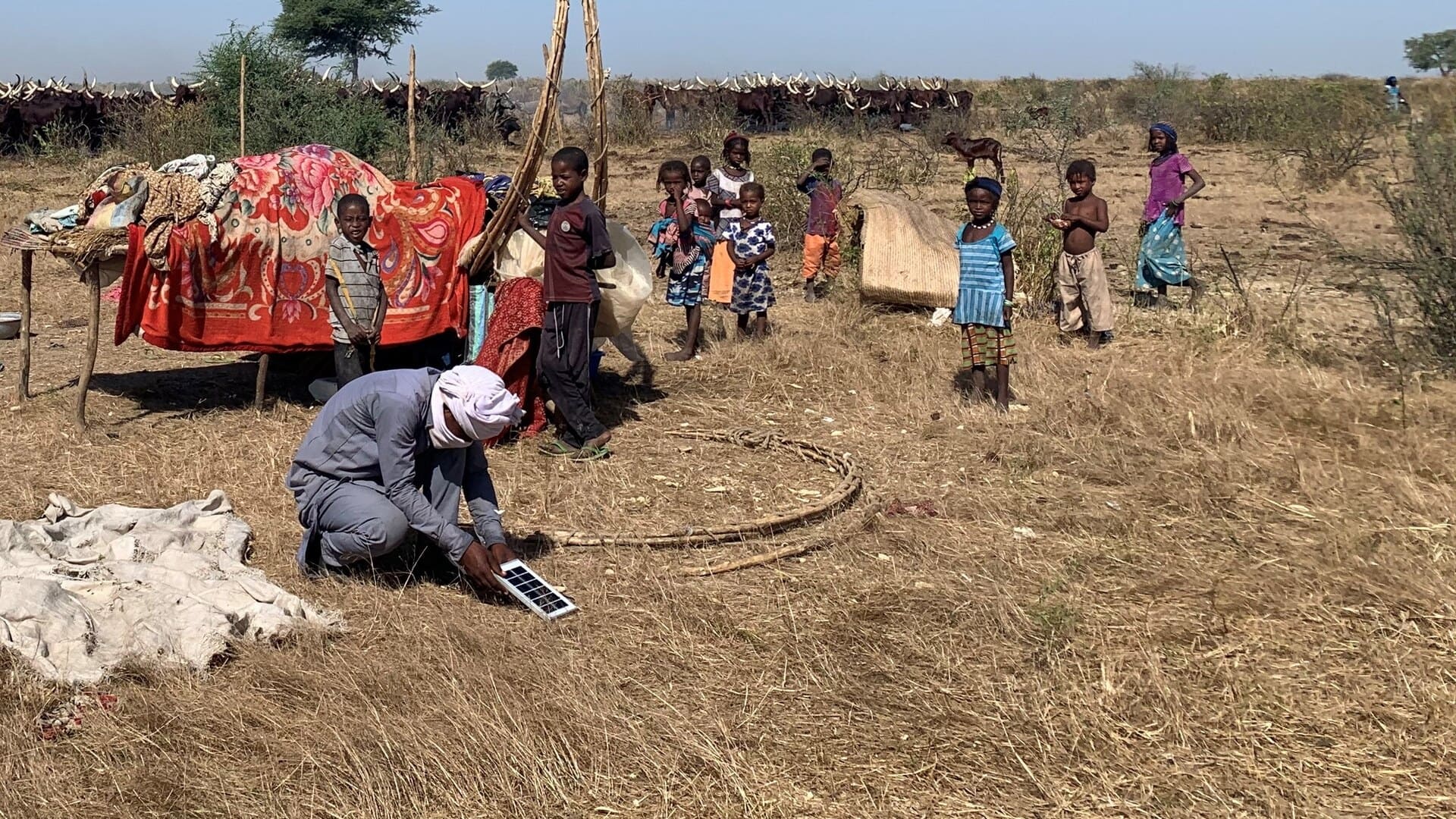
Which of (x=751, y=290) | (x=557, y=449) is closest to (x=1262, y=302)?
(x=751, y=290)

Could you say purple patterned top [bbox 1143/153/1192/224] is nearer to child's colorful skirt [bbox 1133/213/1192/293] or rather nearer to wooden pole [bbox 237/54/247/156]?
child's colorful skirt [bbox 1133/213/1192/293]

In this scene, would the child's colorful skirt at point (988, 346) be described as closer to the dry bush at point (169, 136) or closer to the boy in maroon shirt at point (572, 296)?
the boy in maroon shirt at point (572, 296)

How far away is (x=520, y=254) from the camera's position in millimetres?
5887

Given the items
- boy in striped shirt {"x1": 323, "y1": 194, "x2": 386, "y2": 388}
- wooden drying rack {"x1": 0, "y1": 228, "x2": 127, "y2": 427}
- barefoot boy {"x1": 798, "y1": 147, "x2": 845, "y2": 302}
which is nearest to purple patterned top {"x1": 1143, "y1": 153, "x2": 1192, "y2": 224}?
barefoot boy {"x1": 798, "y1": 147, "x2": 845, "y2": 302}

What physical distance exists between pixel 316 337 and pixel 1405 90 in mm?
25953

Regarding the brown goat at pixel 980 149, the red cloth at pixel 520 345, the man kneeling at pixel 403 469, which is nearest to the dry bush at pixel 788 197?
the brown goat at pixel 980 149

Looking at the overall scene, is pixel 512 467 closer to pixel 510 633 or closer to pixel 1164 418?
pixel 510 633

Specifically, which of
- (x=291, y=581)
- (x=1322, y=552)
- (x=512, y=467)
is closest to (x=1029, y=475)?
(x=1322, y=552)

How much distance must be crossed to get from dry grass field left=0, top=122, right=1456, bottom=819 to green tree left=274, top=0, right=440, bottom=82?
31492mm

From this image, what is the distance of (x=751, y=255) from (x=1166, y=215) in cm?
259

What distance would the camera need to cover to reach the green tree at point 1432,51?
51.5 meters

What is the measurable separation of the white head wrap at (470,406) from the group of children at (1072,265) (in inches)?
114

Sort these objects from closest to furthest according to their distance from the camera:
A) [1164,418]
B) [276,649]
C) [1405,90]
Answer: [276,649] < [1164,418] < [1405,90]

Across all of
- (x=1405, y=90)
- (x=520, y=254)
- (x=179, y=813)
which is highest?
(x=1405, y=90)
